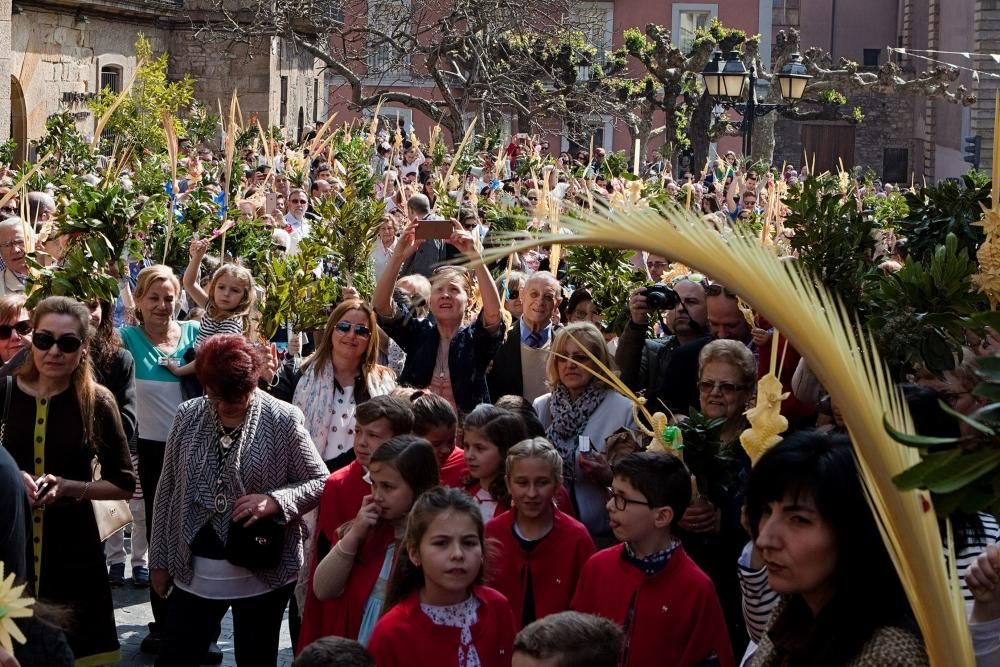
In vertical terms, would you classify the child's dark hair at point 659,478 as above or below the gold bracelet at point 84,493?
above

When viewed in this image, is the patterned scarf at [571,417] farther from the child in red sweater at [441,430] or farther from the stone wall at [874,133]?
the stone wall at [874,133]

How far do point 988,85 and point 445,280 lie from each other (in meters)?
36.4

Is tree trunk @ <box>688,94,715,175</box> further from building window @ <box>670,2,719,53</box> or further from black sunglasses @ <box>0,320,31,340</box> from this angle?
black sunglasses @ <box>0,320,31,340</box>

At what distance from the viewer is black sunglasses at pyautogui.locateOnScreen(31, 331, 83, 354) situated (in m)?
5.55

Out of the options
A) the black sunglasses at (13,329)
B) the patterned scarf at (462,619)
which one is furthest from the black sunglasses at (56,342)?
the patterned scarf at (462,619)

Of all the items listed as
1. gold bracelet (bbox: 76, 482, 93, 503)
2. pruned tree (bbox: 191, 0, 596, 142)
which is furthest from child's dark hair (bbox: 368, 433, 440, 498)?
pruned tree (bbox: 191, 0, 596, 142)

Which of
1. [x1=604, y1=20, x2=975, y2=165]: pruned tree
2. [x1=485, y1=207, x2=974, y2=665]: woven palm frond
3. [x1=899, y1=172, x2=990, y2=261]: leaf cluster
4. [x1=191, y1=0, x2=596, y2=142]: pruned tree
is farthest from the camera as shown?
[x1=604, y1=20, x2=975, y2=165]: pruned tree

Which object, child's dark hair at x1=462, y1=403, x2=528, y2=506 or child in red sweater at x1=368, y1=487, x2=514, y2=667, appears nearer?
child in red sweater at x1=368, y1=487, x2=514, y2=667

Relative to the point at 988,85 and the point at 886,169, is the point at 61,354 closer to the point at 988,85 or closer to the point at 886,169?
the point at 988,85

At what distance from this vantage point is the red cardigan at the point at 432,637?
14.4 ft

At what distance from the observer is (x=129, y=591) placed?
7.82 m

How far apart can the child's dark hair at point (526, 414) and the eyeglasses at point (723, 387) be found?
1.98ft

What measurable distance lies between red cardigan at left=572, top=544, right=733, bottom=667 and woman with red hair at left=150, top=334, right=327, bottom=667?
4.34ft

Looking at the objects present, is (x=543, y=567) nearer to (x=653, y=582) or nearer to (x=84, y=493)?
(x=653, y=582)
